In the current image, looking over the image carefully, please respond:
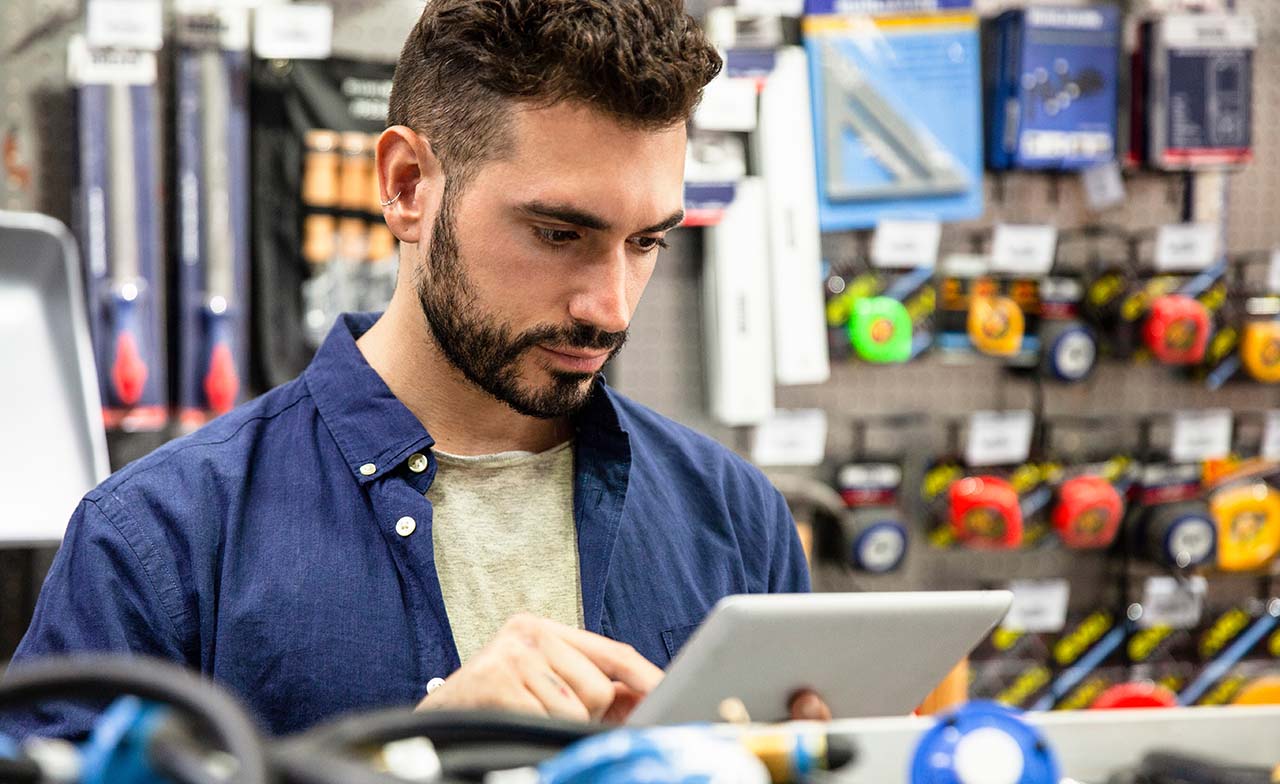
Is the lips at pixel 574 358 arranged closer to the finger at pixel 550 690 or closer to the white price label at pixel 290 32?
the finger at pixel 550 690

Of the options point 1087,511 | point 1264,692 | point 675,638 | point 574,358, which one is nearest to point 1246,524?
point 1087,511

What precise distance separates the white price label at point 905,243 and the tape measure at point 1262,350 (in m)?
0.90

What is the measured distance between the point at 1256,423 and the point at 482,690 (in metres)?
3.24

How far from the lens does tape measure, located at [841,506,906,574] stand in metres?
3.16

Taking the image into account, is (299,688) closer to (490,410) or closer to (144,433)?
(490,410)

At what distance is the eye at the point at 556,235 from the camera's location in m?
1.32

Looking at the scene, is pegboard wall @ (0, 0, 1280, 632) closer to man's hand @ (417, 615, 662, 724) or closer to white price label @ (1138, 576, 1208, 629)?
white price label @ (1138, 576, 1208, 629)

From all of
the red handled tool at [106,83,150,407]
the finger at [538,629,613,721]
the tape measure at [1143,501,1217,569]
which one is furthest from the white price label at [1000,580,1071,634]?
the finger at [538,629,613,721]

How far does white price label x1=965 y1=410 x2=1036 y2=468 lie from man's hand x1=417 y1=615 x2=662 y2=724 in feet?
8.42

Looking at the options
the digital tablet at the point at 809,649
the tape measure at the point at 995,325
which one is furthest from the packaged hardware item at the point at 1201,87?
the digital tablet at the point at 809,649

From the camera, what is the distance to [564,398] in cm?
139

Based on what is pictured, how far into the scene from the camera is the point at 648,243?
1.40 meters

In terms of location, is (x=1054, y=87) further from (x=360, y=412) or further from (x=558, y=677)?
(x=558, y=677)

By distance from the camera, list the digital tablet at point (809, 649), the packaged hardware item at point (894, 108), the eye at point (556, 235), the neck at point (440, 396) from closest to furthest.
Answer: the digital tablet at point (809, 649) < the eye at point (556, 235) < the neck at point (440, 396) < the packaged hardware item at point (894, 108)
